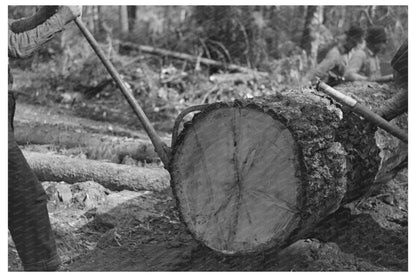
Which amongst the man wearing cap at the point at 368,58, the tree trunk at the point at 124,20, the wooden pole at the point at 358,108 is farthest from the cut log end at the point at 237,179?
the tree trunk at the point at 124,20

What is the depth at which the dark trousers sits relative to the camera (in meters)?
3.20

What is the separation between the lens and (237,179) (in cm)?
345

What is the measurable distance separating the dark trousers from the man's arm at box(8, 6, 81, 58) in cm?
28

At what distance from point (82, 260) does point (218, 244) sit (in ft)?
3.59

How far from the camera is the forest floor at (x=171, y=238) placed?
388cm

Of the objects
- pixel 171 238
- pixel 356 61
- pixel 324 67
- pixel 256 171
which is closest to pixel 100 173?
pixel 171 238

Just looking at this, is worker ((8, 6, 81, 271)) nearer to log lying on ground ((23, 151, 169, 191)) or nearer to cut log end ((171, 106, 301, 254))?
cut log end ((171, 106, 301, 254))

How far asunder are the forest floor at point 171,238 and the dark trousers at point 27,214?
694 millimetres

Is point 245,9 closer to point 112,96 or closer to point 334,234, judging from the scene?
point 112,96

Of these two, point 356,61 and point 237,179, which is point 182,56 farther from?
point 237,179

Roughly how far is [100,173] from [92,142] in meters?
1.09

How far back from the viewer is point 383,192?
4.89 metres

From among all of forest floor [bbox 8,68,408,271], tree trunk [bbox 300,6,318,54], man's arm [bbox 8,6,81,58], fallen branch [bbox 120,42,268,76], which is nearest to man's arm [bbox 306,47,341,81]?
fallen branch [bbox 120,42,268,76]

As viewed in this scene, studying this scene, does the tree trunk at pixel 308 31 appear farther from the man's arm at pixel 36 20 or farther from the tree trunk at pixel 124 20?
the man's arm at pixel 36 20
